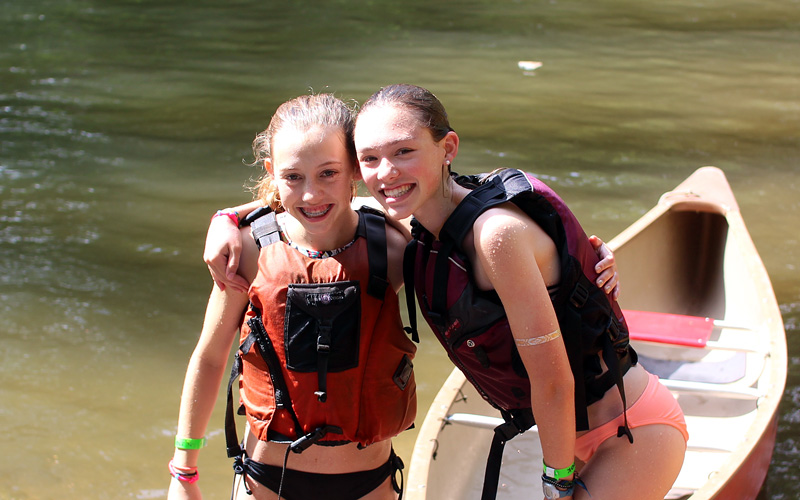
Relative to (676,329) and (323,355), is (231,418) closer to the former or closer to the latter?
(323,355)

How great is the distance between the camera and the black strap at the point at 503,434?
2.00 m

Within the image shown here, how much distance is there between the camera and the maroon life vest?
1842 mm

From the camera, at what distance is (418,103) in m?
1.83

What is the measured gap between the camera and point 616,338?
200cm

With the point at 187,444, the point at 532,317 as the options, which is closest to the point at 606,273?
the point at 532,317

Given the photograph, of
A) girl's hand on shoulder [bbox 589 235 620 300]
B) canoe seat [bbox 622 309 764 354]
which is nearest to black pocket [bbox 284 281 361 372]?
girl's hand on shoulder [bbox 589 235 620 300]

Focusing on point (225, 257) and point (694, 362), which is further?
point (694, 362)

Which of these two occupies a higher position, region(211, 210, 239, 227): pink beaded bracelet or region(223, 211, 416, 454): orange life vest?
region(211, 210, 239, 227): pink beaded bracelet

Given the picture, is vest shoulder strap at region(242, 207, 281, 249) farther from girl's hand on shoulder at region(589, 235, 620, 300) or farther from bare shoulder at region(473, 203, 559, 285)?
girl's hand on shoulder at region(589, 235, 620, 300)

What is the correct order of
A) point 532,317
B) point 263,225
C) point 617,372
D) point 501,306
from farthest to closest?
point 263,225 < point 617,372 < point 501,306 < point 532,317

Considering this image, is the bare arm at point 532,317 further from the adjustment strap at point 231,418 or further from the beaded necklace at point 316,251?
the adjustment strap at point 231,418

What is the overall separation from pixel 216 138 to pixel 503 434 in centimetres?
706

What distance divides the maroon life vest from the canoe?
3.00 feet

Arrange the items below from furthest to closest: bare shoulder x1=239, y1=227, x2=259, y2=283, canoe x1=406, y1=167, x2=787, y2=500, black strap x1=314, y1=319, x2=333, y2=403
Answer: canoe x1=406, y1=167, x2=787, y2=500 → bare shoulder x1=239, y1=227, x2=259, y2=283 → black strap x1=314, y1=319, x2=333, y2=403
